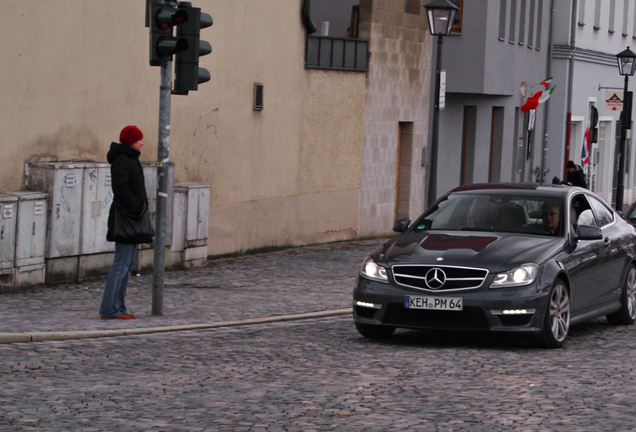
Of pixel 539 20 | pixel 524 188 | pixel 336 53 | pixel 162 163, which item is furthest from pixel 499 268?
pixel 539 20

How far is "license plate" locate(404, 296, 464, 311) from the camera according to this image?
10.4 metres

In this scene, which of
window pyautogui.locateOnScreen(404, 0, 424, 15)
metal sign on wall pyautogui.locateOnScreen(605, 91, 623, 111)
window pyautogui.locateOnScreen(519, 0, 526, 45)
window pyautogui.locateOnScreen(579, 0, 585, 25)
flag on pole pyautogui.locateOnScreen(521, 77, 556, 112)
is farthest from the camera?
window pyautogui.locateOnScreen(579, 0, 585, 25)

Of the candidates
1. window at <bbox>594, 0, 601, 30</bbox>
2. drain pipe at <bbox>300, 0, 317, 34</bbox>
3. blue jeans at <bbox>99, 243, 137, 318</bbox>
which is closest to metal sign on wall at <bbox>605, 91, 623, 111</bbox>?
window at <bbox>594, 0, 601, 30</bbox>

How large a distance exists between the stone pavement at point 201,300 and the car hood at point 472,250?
2180 millimetres

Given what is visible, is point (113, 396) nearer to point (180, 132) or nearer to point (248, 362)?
point (248, 362)

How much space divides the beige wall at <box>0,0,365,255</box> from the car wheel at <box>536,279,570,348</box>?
6907 millimetres

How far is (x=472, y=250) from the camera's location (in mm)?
10781

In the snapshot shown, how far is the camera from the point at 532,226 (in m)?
11.6

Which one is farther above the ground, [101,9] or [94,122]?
[101,9]

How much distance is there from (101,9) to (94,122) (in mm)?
1485

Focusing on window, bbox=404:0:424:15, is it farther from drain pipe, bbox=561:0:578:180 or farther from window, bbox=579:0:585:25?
window, bbox=579:0:585:25

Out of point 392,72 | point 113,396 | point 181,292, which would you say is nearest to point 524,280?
point 113,396

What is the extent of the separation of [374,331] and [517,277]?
1525mm

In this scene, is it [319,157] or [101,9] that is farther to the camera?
[319,157]
